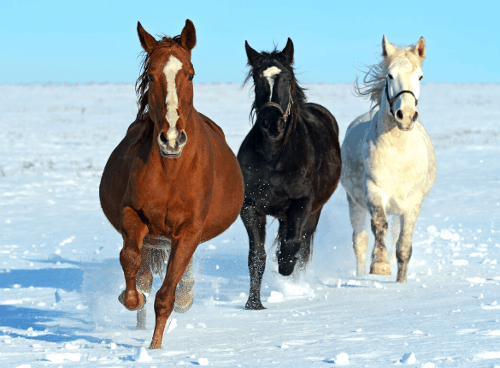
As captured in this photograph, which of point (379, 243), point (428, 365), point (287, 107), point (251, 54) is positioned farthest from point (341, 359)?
point (251, 54)

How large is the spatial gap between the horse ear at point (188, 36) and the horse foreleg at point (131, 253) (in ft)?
3.69

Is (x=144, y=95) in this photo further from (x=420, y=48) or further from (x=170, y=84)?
(x=420, y=48)

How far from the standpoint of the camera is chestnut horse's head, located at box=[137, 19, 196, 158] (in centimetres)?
376

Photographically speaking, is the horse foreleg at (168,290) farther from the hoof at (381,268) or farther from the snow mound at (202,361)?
the hoof at (381,268)

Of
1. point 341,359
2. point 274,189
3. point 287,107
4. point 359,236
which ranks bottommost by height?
point 359,236

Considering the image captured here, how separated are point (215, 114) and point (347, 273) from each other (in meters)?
24.6

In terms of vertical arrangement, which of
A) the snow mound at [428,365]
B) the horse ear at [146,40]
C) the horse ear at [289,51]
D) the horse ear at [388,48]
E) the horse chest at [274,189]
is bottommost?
the snow mound at [428,365]

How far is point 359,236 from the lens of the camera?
766 centimetres

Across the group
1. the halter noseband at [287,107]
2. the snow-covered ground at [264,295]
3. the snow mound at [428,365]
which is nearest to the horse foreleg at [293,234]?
the snow-covered ground at [264,295]

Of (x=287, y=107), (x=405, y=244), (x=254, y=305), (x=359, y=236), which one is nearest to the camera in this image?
(x=254, y=305)

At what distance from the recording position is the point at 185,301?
4922 millimetres

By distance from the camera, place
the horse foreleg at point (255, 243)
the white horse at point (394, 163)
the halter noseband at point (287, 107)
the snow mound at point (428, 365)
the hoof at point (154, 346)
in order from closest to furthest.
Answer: the snow mound at point (428, 365)
the hoof at point (154, 346)
the halter noseband at point (287, 107)
the horse foreleg at point (255, 243)
the white horse at point (394, 163)

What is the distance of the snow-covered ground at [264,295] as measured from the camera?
375cm

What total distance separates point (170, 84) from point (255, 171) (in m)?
2.46
